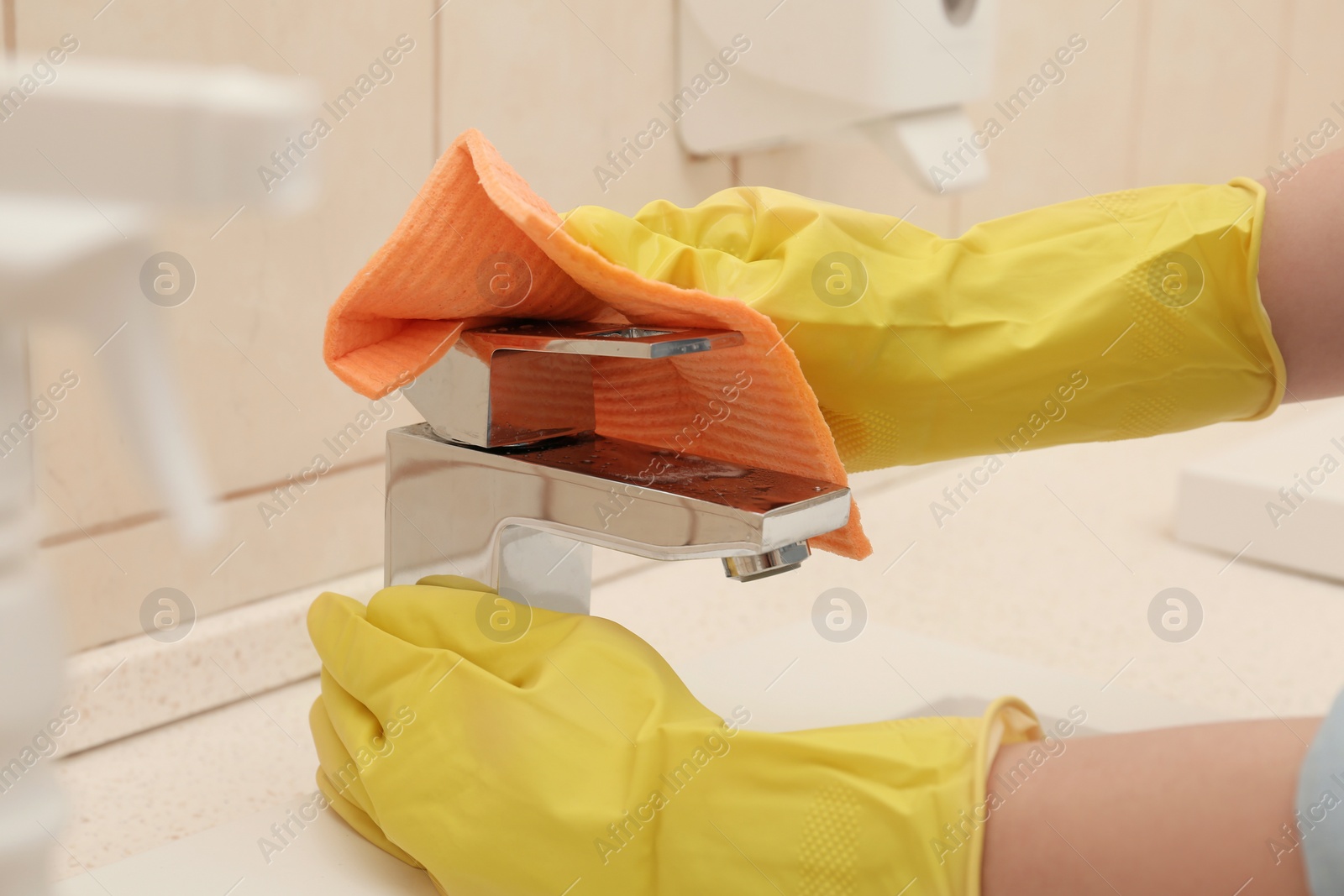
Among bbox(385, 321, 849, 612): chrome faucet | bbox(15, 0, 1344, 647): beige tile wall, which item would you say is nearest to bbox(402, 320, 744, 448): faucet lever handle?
bbox(385, 321, 849, 612): chrome faucet

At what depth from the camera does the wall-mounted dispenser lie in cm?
70

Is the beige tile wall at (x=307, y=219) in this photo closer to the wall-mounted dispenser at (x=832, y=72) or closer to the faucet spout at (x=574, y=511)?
the wall-mounted dispenser at (x=832, y=72)

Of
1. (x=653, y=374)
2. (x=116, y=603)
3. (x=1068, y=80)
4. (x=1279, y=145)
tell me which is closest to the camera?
(x=653, y=374)

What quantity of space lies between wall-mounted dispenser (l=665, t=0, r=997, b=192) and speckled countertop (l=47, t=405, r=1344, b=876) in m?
0.24

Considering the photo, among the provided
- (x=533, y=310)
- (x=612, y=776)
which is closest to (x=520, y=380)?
(x=533, y=310)

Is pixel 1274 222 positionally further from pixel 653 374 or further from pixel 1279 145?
pixel 1279 145

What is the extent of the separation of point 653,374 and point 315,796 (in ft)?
0.65

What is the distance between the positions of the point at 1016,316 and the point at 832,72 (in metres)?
0.28

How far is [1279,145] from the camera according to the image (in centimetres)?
139

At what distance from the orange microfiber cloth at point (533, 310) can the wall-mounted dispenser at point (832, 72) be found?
0.34 metres

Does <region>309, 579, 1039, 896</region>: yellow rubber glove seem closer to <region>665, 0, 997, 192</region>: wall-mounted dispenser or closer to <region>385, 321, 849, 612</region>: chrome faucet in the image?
<region>385, 321, 849, 612</region>: chrome faucet

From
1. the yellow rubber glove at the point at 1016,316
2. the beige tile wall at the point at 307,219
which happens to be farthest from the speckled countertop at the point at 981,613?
the yellow rubber glove at the point at 1016,316

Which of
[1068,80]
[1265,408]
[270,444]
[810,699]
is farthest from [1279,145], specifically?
[270,444]

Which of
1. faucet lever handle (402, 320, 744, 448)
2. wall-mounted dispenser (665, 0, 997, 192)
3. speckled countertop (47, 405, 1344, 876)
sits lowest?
speckled countertop (47, 405, 1344, 876)
